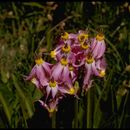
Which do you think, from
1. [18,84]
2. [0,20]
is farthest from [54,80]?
[0,20]

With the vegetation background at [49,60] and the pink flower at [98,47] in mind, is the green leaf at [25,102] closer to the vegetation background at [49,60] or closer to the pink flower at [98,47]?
the vegetation background at [49,60]

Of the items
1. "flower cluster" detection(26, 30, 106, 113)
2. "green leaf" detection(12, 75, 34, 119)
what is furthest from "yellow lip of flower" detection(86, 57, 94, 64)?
"green leaf" detection(12, 75, 34, 119)

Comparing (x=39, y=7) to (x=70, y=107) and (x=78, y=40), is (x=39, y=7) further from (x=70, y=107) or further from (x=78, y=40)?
(x=78, y=40)

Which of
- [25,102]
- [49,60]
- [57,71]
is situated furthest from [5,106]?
[57,71]

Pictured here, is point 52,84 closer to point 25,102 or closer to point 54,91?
point 54,91

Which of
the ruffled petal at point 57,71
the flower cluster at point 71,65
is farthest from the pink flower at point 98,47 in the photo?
the ruffled petal at point 57,71

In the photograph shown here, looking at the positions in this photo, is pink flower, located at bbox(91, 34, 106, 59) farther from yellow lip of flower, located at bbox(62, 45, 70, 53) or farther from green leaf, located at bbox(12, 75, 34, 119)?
green leaf, located at bbox(12, 75, 34, 119)
